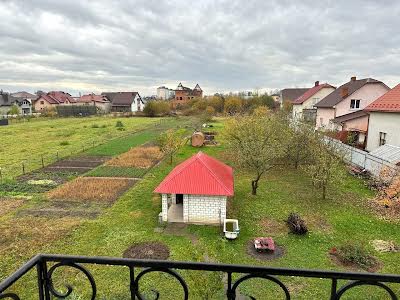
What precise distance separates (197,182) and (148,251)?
3.74m

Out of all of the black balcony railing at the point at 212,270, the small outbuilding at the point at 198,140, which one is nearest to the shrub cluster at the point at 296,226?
the black balcony railing at the point at 212,270

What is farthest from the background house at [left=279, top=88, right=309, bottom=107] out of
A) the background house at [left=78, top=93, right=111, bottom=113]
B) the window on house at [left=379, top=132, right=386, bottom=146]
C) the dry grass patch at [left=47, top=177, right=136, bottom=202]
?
the dry grass patch at [left=47, top=177, right=136, bottom=202]

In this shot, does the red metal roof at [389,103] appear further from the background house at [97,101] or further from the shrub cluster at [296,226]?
the background house at [97,101]

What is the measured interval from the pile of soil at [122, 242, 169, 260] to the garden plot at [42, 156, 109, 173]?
42.1 feet

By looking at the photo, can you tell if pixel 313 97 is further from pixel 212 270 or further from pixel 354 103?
pixel 212 270

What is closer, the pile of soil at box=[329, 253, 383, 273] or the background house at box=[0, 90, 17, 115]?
the pile of soil at box=[329, 253, 383, 273]

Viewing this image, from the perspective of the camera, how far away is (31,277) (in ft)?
31.1

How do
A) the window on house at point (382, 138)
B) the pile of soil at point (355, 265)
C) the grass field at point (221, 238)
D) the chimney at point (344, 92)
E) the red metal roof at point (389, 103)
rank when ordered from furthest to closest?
the chimney at point (344, 92), the window on house at point (382, 138), the red metal roof at point (389, 103), the pile of soil at point (355, 265), the grass field at point (221, 238)

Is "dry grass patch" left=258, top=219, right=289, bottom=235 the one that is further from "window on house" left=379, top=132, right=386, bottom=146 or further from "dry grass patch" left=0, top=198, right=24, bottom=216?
"window on house" left=379, top=132, right=386, bottom=146

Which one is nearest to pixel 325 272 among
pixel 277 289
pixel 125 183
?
pixel 277 289

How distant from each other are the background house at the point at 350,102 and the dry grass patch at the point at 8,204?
27.1 metres

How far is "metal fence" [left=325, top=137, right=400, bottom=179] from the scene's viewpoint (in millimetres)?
17242

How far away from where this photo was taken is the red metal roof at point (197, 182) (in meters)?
13.1

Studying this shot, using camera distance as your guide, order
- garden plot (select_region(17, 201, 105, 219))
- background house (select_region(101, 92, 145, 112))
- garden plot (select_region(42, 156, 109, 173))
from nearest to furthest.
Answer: garden plot (select_region(17, 201, 105, 219))
garden plot (select_region(42, 156, 109, 173))
background house (select_region(101, 92, 145, 112))
